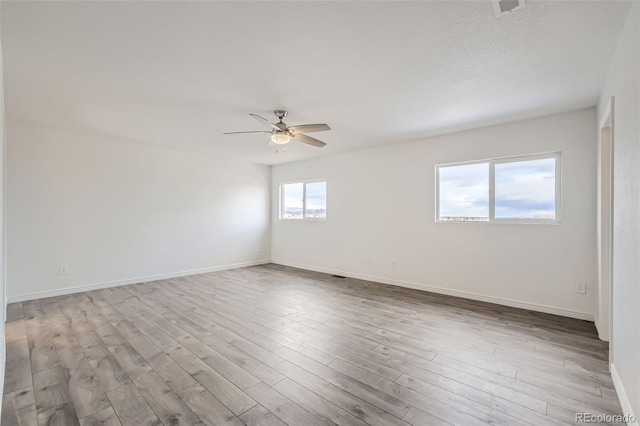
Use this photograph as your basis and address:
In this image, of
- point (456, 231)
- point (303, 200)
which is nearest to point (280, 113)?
point (456, 231)

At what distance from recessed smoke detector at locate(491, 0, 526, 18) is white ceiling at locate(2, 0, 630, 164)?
0.05 metres

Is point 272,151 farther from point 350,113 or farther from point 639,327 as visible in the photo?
point 639,327

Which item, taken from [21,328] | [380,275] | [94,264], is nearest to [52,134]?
[94,264]

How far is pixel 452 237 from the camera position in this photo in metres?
4.24

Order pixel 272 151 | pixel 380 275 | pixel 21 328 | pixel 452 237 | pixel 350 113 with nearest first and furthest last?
pixel 21 328
pixel 350 113
pixel 452 237
pixel 380 275
pixel 272 151

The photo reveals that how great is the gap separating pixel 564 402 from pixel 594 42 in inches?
98.7

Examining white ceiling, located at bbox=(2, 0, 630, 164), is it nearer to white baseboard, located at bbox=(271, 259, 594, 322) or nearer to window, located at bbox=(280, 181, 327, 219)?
white baseboard, located at bbox=(271, 259, 594, 322)

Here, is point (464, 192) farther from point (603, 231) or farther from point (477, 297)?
point (603, 231)

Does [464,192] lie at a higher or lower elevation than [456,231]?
higher

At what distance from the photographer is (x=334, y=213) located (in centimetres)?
580

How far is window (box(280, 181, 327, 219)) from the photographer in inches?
243

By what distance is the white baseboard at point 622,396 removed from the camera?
1.61 m

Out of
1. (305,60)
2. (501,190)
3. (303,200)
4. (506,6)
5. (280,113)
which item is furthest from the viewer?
(303,200)

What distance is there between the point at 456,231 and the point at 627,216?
2.46 m
